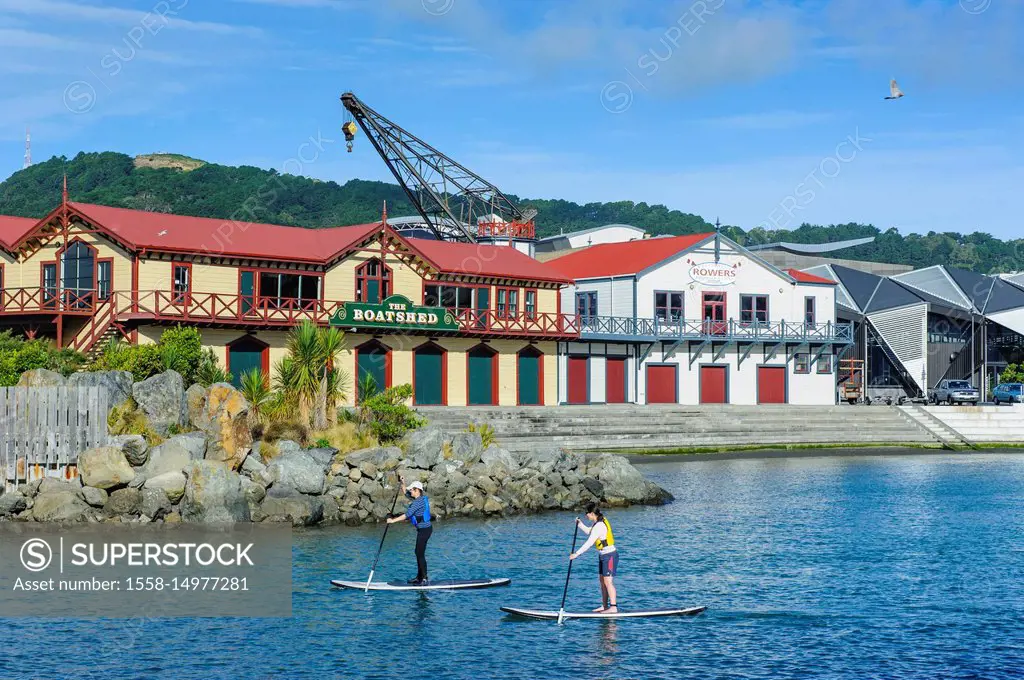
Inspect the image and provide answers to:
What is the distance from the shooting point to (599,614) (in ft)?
73.6

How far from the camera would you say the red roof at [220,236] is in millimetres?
46906

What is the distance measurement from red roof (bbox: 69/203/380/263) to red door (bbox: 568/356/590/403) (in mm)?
13358

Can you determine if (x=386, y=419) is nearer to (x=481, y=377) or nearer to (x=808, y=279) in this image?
(x=481, y=377)

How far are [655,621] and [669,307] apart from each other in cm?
4227

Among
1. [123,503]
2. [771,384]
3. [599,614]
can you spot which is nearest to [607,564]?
[599,614]

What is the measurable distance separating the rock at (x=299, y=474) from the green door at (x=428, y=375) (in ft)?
60.7

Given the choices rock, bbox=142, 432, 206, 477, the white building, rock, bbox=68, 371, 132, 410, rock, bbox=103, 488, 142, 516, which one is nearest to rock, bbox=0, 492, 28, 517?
rock, bbox=103, 488, 142, 516

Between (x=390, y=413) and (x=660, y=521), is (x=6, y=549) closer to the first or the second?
(x=390, y=413)

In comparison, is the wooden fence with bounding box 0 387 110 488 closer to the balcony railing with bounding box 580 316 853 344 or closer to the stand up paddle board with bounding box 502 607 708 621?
the stand up paddle board with bounding box 502 607 708 621

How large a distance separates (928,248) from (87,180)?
11643cm

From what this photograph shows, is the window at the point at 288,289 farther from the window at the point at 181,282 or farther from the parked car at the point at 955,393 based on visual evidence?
the parked car at the point at 955,393

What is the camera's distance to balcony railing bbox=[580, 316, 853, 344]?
61969mm

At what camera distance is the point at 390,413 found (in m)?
40.2

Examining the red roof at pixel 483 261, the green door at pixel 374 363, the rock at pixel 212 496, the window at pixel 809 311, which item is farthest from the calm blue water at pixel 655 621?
the window at pixel 809 311
